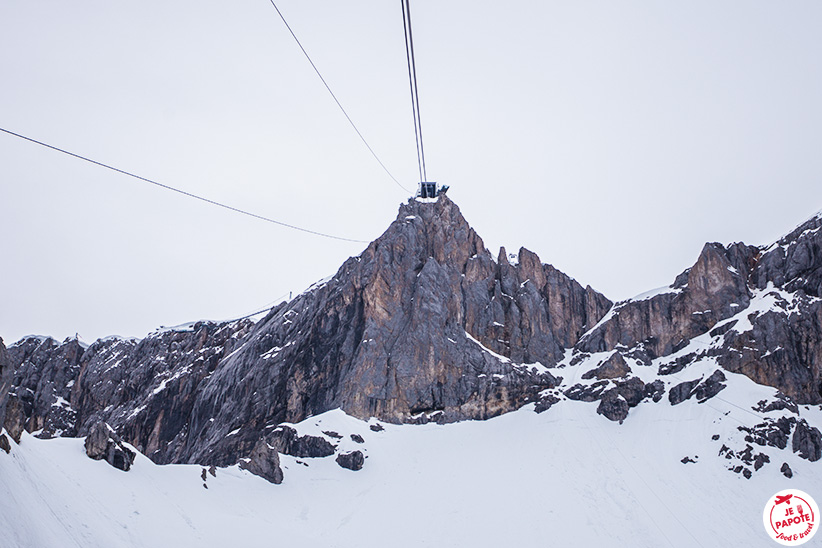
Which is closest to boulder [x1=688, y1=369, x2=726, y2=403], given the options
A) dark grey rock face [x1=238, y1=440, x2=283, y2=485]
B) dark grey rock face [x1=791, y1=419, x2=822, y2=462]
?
dark grey rock face [x1=791, y1=419, x2=822, y2=462]

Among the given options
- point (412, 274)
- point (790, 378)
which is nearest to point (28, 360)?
point (412, 274)

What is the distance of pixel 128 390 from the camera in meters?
102

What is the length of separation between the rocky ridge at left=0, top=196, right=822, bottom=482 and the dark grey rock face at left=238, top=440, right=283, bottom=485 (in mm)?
8615

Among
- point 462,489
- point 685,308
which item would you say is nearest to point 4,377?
point 462,489

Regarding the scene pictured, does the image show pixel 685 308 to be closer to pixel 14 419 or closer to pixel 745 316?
pixel 745 316

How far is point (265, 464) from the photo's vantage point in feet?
188

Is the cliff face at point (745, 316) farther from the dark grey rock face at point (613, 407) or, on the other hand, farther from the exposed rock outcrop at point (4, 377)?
the exposed rock outcrop at point (4, 377)

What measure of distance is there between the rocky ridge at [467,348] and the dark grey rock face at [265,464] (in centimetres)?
861

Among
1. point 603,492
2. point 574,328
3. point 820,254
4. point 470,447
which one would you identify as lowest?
point 603,492

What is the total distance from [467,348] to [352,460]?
26.0 m

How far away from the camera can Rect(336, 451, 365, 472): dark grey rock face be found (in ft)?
212

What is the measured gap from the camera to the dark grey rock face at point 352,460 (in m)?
64.5

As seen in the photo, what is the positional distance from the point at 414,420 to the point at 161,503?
42.7 m

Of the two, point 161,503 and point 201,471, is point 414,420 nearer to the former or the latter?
point 201,471
